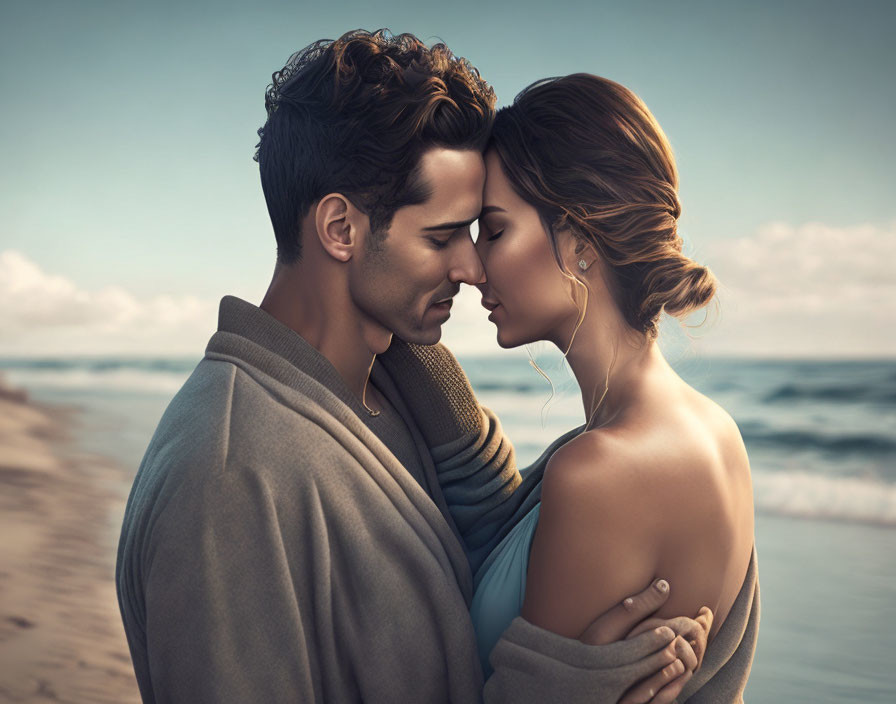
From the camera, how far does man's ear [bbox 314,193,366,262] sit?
1947mm

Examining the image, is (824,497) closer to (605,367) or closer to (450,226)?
(605,367)

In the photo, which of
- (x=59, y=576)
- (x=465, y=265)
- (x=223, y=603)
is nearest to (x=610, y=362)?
(x=465, y=265)

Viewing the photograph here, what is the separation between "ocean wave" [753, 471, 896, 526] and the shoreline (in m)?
7.47

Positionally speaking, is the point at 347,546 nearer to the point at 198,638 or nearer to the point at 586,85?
the point at 198,638

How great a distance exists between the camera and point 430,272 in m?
2.01

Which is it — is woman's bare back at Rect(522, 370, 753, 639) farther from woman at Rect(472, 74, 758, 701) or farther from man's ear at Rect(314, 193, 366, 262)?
man's ear at Rect(314, 193, 366, 262)

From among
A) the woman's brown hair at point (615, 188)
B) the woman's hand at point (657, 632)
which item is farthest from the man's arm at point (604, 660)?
the woman's brown hair at point (615, 188)

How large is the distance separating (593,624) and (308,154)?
4.06 feet

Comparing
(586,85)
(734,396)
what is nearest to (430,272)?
(586,85)

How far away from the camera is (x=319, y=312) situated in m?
2.01

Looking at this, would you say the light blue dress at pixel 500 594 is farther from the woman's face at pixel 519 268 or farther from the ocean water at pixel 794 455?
the woman's face at pixel 519 268

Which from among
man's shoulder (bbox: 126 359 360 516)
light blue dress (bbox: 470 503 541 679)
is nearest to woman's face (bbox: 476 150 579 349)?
light blue dress (bbox: 470 503 541 679)

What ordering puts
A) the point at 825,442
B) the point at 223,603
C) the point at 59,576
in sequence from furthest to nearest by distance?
the point at 825,442 → the point at 59,576 → the point at 223,603

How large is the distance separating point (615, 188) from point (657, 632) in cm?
99
